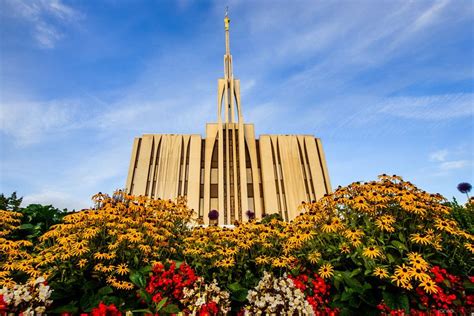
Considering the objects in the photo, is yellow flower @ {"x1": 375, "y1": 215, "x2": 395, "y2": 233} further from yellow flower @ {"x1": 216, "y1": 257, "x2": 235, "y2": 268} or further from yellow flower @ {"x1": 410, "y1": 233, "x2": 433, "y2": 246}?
yellow flower @ {"x1": 216, "y1": 257, "x2": 235, "y2": 268}

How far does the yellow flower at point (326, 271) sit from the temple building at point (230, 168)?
21904mm

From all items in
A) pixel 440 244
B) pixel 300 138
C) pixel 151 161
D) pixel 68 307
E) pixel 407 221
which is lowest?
pixel 68 307

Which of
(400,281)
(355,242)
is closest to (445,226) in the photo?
(400,281)

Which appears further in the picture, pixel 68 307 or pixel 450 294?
pixel 450 294

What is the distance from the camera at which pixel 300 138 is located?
32031 millimetres

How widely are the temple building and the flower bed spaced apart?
21208mm

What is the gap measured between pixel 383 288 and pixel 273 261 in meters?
1.59

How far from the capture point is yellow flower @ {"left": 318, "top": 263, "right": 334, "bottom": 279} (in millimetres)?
3911

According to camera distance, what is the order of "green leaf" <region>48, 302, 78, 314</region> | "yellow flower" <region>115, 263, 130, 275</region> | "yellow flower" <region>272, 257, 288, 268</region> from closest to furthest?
1. "green leaf" <region>48, 302, 78, 314</region>
2. "yellow flower" <region>115, 263, 130, 275</region>
3. "yellow flower" <region>272, 257, 288, 268</region>

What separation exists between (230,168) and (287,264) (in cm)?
2406

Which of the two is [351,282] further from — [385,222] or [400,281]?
[385,222]

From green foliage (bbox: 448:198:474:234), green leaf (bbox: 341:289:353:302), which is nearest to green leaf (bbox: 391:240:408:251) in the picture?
green leaf (bbox: 341:289:353:302)

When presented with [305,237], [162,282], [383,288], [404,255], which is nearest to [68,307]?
[162,282]

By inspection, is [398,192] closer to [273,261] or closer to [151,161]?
[273,261]
